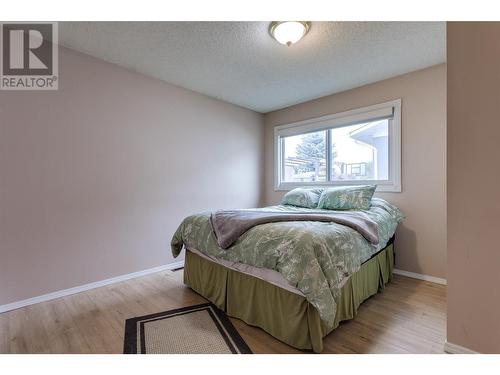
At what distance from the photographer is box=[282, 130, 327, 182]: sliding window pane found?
3.58 m

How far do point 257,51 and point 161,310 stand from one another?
8.18 ft

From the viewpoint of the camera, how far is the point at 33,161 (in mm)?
2076

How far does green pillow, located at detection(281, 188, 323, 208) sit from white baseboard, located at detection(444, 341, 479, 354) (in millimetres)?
1765

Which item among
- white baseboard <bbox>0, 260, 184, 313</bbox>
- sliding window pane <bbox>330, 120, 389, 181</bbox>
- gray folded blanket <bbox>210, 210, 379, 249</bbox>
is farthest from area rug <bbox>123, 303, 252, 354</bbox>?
Result: sliding window pane <bbox>330, 120, 389, 181</bbox>

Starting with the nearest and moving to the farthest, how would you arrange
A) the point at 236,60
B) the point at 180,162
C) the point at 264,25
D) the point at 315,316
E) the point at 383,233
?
the point at 315,316
the point at 264,25
the point at 383,233
the point at 236,60
the point at 180,162

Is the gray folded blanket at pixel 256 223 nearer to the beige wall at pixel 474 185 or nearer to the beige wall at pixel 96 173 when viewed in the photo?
the beige wall at pixel 474 185

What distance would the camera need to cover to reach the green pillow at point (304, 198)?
303 cm

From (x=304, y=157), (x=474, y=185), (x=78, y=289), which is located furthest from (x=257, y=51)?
(x=78, y=289)

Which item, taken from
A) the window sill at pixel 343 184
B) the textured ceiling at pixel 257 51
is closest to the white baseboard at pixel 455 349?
the window sill at pixel 343 184

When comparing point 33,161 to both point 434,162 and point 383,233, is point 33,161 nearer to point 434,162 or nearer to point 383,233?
point 383,233

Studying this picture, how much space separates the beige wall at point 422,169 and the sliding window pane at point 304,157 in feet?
3.02

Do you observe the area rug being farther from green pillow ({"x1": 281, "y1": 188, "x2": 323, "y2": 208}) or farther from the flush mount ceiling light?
the flush mount ceiling light

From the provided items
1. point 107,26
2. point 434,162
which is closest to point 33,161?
point 107,26

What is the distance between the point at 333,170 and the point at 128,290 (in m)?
2.94
